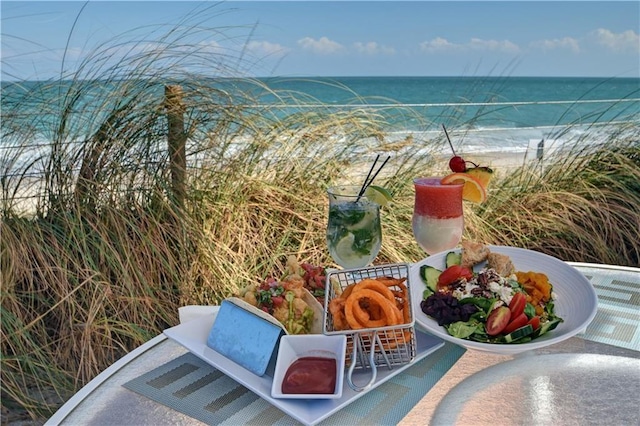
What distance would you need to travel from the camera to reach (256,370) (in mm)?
1068

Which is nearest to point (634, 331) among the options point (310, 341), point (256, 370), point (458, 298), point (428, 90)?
point (458, 298)

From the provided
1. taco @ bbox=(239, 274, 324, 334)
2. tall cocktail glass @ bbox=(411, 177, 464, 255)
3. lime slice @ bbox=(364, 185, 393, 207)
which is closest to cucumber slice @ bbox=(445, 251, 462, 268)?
tall cocktail glass @ bbox=(411, 177, 464, 255)

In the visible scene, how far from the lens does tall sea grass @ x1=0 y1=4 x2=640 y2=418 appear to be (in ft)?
7.84

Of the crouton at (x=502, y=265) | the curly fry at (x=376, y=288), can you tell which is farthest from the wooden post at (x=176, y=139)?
the curly fry at (x=376, y=288)

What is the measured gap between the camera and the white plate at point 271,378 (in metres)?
0.94

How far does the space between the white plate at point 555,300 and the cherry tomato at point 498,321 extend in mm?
36

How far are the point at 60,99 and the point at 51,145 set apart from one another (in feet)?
0.85

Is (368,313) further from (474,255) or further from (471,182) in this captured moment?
(471,182)

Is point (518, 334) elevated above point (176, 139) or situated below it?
below

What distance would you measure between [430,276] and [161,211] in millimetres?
1679

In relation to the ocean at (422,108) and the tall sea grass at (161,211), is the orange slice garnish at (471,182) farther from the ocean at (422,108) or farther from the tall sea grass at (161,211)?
the ocean at (422,108)

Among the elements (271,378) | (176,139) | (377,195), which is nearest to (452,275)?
(377,195)

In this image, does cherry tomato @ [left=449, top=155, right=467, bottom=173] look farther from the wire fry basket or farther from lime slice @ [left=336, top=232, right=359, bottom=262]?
the wire fry basket

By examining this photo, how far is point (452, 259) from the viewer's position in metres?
1.53
